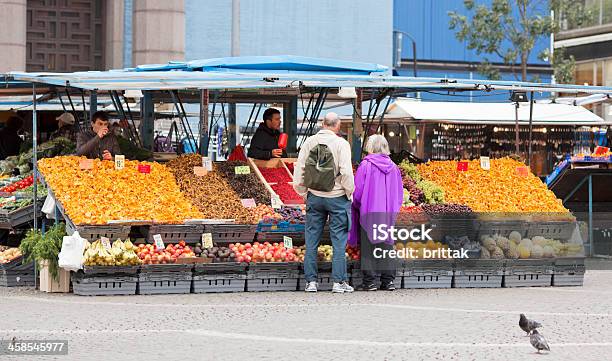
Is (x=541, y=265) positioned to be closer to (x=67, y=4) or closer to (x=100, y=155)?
(x=100, y=155)

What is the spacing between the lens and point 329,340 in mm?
10383

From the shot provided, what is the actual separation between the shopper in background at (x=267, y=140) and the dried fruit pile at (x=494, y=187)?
205cm

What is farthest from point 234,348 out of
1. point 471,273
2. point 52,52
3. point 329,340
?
point 52,52

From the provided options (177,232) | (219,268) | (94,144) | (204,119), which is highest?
(204,119)

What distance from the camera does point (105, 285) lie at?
13.8 m

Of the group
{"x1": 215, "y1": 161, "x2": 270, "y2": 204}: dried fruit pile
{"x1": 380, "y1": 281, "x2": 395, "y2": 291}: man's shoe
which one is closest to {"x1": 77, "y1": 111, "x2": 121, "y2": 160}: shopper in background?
{"x1": 215, "y1": 161, "x2": 270, "y2": 204}: dried fruit pile

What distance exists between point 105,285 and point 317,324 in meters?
3.36

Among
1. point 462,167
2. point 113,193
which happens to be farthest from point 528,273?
point 113,193

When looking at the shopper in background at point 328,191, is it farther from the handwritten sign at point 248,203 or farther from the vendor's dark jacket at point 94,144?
the vendor's dark jacket at point 94,144

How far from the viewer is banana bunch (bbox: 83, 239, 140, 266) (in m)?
13.6

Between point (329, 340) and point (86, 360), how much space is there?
2152mm

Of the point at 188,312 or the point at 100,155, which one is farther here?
the point at 100,155

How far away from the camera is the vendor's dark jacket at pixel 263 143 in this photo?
55.4 ft

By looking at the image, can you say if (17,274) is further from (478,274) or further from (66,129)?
(66,129)
